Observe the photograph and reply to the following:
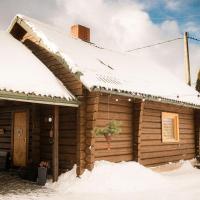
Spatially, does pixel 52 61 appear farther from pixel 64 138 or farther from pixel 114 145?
pixel 114 145

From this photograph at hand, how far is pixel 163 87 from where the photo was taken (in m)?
13.8

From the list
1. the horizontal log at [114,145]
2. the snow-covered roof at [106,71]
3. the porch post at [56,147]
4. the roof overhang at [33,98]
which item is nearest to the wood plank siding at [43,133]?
the porch post at [56,147]

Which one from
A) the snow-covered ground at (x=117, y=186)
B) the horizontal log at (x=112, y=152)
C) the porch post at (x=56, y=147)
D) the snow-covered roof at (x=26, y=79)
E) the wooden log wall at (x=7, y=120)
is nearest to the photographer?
the snow-covered ground at (x=117, y=186)

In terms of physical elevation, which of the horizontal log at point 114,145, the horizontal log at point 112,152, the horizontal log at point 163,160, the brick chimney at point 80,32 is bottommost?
the horizontal log at point 163,160

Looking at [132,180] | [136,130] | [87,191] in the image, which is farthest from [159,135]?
[87,191]

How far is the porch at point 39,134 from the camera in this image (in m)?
10.6

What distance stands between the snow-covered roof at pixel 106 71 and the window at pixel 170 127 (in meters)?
0.80

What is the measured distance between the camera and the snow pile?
9438mm

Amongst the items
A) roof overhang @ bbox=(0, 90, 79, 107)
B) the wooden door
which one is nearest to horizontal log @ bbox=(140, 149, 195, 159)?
roof overhang @ bbox=(0, 90, 79, 107)

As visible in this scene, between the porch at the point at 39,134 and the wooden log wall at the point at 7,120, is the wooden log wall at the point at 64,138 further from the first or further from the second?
the wooden log wall at the point at 7,120

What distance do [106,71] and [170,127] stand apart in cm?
430

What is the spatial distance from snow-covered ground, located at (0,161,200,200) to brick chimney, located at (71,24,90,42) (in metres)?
6.87

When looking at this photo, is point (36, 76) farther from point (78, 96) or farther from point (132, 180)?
point (132, 180)

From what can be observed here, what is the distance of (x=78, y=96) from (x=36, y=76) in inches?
54.3
